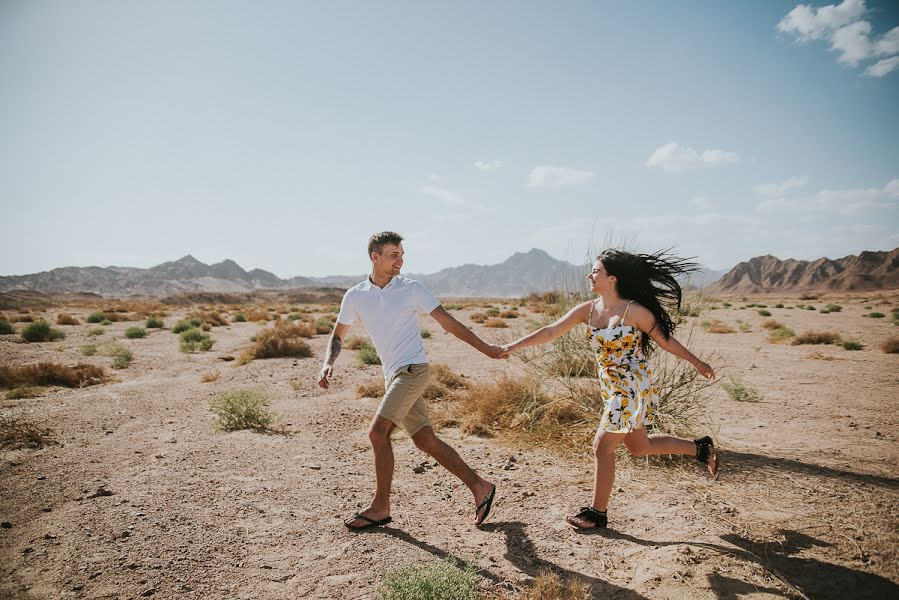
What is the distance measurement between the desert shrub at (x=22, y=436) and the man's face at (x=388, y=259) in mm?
4855

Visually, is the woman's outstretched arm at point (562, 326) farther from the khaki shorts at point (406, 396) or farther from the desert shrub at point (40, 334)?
the desert shrub at point (40, 334)

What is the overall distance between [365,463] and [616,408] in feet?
9.63

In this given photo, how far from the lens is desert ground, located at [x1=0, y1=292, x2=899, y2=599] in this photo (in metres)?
2.73

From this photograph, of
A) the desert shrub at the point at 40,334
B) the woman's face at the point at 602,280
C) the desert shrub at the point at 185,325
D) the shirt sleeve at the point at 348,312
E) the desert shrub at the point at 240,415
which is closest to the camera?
the woman's face at the point at 602,280

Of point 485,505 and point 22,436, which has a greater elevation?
point 485,505

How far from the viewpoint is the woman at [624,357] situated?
9.91 feet

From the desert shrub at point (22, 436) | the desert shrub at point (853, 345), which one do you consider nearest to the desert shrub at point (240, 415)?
the desert shrub at point (22, 436)

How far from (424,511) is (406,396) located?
1.18m

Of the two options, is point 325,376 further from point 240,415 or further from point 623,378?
point 240,415

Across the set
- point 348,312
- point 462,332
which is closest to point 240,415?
point 348,312

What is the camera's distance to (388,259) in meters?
3.40

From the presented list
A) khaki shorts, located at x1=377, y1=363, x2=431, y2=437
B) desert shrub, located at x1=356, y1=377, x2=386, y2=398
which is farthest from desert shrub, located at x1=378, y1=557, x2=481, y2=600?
desert shrub, located at x1=356, y1=377, x2=386, y2=398

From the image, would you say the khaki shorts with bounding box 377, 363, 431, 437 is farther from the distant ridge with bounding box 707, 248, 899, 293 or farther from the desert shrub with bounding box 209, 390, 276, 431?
the distant ridge with bounding box 707, 248, 899, 293

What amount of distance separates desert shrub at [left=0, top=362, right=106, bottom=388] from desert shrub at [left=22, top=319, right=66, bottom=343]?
284 inches
